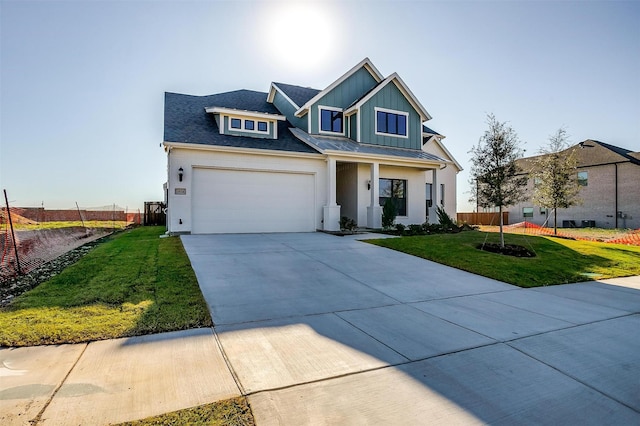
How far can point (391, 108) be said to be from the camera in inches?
652

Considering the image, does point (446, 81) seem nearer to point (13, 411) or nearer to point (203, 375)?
point (203, 375)

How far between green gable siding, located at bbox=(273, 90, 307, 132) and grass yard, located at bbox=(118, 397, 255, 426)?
579 inches

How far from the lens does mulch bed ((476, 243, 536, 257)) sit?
958 centimetres

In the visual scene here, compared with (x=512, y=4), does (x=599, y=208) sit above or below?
below

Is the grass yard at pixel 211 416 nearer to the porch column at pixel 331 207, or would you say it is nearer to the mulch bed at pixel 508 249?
the mulch bed at pixel 508 249

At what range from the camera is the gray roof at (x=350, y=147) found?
14383 millimetres

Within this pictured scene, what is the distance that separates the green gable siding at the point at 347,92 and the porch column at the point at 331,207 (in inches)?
103

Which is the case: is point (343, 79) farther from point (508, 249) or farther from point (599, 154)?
point (599, 154)

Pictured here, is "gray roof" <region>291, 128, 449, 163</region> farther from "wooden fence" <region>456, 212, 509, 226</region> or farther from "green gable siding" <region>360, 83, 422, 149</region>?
"wooden fence" <region>456, 212, 509, 226</region>

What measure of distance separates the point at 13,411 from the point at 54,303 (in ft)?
9.88

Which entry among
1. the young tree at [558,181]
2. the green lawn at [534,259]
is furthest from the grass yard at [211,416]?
the young tree at [558,181]

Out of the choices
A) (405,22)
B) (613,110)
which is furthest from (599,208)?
(405,22)

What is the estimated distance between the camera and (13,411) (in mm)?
2363

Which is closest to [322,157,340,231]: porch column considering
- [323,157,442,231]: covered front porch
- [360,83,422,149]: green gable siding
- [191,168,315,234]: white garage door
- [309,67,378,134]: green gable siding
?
[323,157,442,231]: covered front porch
